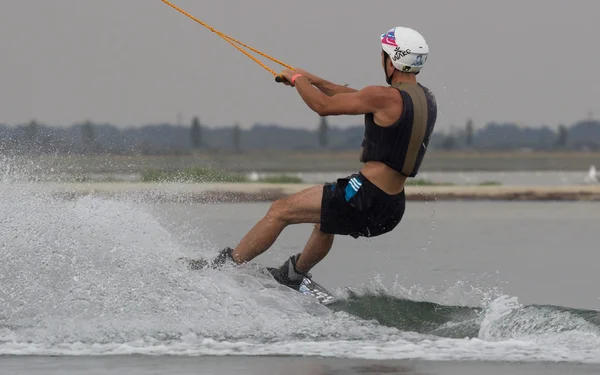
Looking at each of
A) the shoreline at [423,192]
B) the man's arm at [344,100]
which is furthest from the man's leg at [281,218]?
the shoreline at [423,192]

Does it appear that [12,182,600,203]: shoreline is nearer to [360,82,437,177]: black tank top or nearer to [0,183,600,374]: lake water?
[0,183,600,374]: lake water

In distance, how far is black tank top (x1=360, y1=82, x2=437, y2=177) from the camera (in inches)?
363

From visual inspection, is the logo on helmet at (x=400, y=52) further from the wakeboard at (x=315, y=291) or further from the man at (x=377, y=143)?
the wakeboard at (x=315, y=291)

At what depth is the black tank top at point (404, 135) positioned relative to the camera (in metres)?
9.22

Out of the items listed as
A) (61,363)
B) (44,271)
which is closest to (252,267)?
(44,271)

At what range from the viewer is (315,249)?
1001 cm

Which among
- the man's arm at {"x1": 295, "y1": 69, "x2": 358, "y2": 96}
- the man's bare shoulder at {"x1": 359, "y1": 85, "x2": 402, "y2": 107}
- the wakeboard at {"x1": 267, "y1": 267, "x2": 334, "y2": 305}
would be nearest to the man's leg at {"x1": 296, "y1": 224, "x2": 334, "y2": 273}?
the wakeboard at {"x1": 267, "y1": 267, "x2": 334, "y2": 305}

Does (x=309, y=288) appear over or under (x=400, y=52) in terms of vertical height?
under

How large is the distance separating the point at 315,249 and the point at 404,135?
1.24m

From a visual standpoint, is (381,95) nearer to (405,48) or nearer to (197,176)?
(405,48)

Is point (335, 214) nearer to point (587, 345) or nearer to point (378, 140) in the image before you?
point (378, 140)

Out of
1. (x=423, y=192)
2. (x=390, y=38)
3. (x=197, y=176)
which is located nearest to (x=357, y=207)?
(x=390, y=38)

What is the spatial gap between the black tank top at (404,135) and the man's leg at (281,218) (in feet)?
1.56

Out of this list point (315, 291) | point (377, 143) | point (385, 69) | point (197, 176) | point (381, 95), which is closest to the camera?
point (381, 95)
